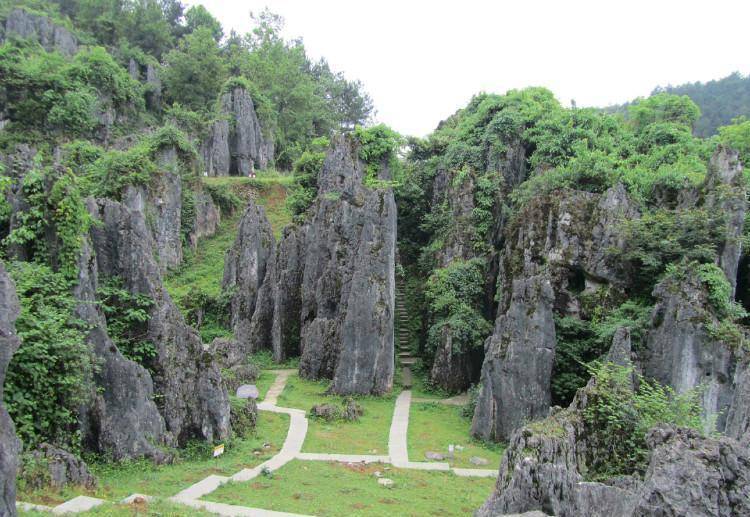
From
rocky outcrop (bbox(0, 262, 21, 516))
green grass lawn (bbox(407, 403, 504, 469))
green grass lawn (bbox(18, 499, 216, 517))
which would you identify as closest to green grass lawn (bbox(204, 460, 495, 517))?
green grass lawn (bbox(407, 403, 504, 469))

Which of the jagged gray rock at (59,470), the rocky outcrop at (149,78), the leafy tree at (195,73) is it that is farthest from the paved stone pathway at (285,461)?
the leafy tree at (195,73)

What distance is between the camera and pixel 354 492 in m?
14.0

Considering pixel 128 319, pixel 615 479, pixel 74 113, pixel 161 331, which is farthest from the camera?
pixel 74 113

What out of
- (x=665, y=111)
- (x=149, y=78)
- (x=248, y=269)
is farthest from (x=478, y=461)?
(x=149, y=78)

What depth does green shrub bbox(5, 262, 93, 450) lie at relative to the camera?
11.6m

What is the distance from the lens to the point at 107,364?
1380cm

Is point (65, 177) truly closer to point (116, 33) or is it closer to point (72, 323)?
point (72, 323)

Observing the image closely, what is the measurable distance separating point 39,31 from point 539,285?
2416 inches

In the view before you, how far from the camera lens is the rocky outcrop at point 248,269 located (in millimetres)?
31141

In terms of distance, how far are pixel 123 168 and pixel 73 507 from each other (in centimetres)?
2911

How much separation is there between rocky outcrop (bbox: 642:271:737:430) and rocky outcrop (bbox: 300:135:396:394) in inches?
478

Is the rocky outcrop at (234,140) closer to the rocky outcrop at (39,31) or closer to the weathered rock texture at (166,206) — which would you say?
the weathered rock texture at (166,206)

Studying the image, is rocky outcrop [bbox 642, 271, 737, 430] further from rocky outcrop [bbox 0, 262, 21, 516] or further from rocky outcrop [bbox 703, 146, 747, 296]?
rocky outcrop [bbox 0, 262, 21, 516]

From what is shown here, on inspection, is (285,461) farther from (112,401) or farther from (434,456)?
(112,401)
